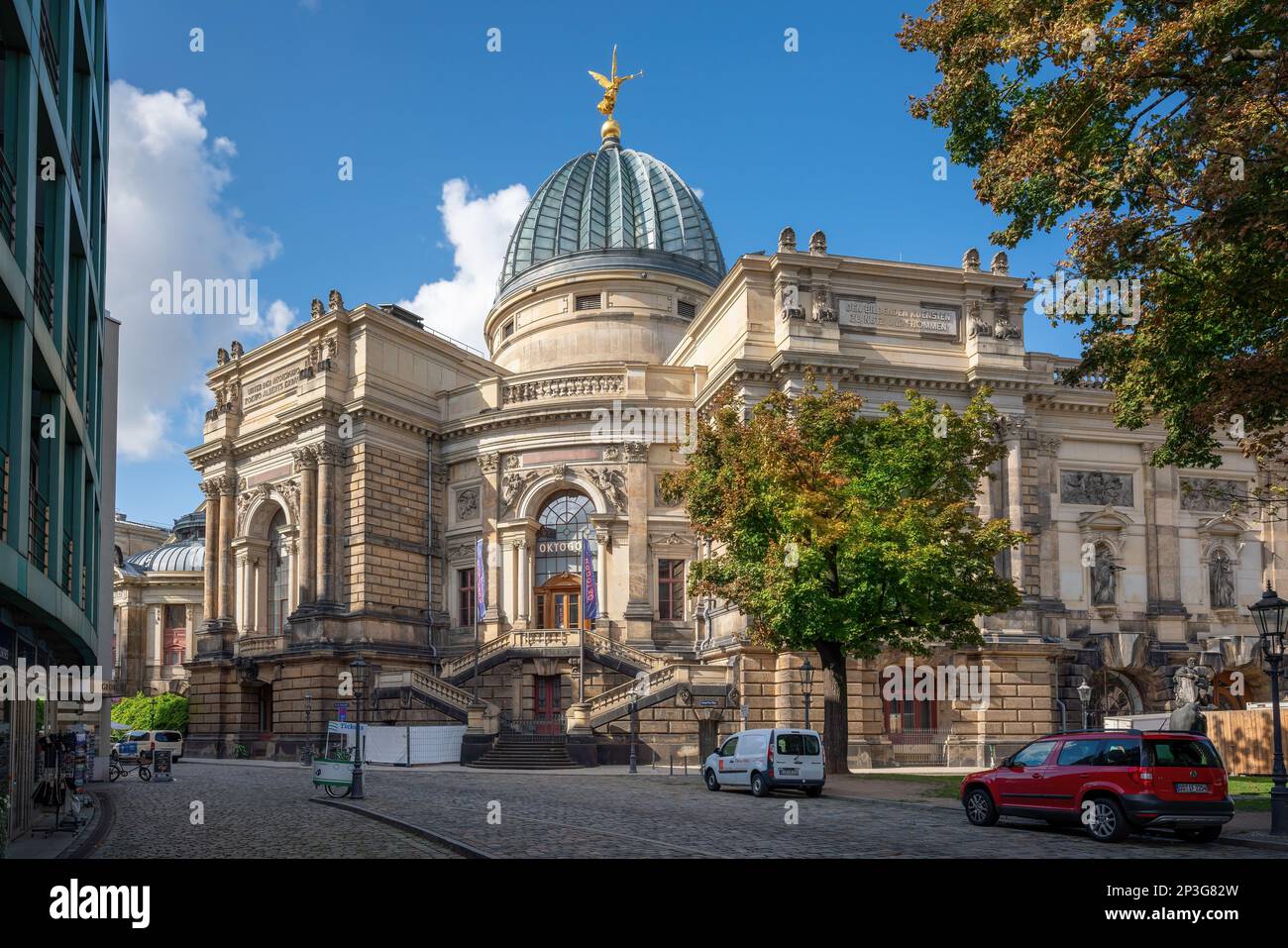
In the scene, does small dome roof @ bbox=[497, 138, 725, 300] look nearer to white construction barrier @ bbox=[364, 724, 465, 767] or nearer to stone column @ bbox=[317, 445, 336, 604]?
stone column @ bbox=[317, 445, 336, 604]

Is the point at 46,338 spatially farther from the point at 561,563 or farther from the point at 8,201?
the point at 561,563

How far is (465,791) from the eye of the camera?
28.8m

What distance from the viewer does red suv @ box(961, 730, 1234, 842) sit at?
58.4ft

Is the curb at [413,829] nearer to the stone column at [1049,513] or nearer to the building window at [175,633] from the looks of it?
the stone column at [1049,513]

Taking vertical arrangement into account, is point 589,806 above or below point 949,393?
below

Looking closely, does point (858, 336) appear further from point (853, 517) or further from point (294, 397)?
point (294, 397)

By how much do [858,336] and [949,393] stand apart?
4.15 m

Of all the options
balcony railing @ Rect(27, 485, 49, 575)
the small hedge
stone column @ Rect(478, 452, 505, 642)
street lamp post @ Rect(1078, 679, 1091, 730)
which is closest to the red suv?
balcony railing @ Rect(27, 485, 49, 575)

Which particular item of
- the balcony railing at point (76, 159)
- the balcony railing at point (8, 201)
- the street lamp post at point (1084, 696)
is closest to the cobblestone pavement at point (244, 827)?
the balcony railing at point (8, 201)

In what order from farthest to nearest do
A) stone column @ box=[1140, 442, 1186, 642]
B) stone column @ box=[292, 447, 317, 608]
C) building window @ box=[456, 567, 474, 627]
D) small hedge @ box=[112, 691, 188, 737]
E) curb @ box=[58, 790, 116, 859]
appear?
small hedge @ box=[112, 691, 188, 737], building window @ box=[456, 567, 474, 627], stone column @ box=[292, 447, 317, 608], stone column @ box=[1140, 442, 1186, 642], curb @ box=[58, 790, 116, 859]

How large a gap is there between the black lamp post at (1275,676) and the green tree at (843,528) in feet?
33.4

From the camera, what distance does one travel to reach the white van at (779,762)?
2742cm

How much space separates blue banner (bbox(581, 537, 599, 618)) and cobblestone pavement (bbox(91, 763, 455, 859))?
653 inches
